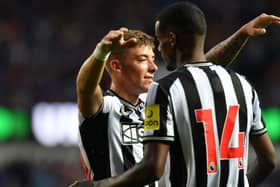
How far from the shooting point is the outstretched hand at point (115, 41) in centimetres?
432

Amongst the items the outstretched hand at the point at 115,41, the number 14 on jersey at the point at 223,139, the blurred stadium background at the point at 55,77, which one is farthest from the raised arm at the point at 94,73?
the blurred stadium background at the point at 55,77

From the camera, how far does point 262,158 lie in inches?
187

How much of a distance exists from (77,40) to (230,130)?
42.5 ft

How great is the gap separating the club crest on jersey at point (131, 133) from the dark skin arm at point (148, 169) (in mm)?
723

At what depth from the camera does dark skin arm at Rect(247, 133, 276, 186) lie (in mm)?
4677

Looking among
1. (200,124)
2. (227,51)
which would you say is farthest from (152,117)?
(227,51)

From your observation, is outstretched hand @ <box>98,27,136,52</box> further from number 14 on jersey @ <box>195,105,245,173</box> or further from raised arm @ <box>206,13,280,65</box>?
raised arm @ <box>206,13,280,65</box>

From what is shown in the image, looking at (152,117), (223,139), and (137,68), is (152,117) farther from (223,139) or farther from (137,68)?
(137,68)

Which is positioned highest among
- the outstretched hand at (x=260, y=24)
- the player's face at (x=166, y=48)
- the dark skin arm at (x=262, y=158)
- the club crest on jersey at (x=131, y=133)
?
the outstretched hand at (x=260, y=24)

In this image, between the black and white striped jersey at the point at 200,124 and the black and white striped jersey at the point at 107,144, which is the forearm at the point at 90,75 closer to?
the black and white striped jersey at the point at 107,144

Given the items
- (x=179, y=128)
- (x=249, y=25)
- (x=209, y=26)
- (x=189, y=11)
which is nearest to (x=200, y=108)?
(x=179, y=128)

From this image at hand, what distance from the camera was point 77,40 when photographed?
676 inches

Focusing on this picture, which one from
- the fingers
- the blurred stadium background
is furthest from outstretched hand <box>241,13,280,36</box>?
the blurred stadium background

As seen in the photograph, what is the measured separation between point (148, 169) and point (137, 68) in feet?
3.67
